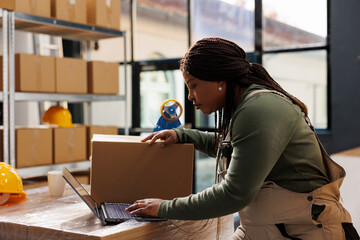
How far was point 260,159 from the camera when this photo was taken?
116cm

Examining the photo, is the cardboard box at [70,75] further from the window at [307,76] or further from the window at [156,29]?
the window at [307,76]

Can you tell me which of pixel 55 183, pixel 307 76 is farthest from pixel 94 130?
pixel 307 76

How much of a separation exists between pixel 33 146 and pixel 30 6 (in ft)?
3.13

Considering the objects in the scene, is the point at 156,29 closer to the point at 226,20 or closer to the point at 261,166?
the point at 226,20

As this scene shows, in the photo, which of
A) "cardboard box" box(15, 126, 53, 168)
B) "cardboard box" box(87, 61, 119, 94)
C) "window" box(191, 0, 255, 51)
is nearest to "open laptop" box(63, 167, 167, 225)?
"cardboard box" box(15, 126, 53, 168)

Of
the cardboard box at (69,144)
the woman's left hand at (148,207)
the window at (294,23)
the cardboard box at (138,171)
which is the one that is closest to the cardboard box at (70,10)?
the cardboard box at (69,144)

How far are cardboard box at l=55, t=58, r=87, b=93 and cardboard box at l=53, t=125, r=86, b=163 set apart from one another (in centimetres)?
29

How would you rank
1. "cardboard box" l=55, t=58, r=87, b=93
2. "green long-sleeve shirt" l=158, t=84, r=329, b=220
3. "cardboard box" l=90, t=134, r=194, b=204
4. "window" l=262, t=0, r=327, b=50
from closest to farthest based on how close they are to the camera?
"green long-sleeve shirt" l=158, t=84, r=329, b=220
"cardboard box" l=90, t=134, r=194, b=204
"cardboard box" l=55, t=58, r=87, b=93
"window" l=262, t=0, r=327, b=50

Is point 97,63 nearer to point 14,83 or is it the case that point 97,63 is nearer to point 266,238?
point 14,83

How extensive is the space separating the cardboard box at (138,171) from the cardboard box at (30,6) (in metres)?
1.86

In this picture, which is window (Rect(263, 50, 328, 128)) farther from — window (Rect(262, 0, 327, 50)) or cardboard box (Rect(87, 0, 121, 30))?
cardboard box (Rect(87, 0, 121, 30))

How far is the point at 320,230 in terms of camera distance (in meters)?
1.24

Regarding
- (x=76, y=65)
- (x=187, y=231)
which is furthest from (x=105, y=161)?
Result: (x=76, y=65)

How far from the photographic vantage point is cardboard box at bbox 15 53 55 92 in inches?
119
